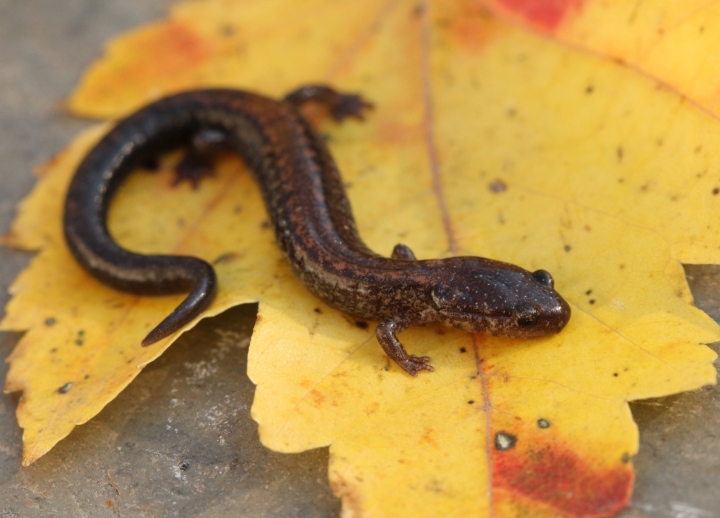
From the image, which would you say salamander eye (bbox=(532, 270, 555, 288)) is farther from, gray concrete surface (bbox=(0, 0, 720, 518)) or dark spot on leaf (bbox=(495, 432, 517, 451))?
dark spot on leaf (bbox=(495, 432, 517, 451))

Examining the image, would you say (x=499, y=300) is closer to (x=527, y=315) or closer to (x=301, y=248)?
(x=527, y=315)

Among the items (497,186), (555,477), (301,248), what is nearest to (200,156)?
(301,248)

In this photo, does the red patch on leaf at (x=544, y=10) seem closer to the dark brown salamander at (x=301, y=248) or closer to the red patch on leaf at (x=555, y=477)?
the dark brown salamander at (x=301, y=248)

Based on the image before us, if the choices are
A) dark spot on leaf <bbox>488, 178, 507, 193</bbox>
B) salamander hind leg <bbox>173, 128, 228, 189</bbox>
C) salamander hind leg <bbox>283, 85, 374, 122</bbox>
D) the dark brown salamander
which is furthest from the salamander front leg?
salamander hind leg <bbox>173, 128, 228, 189</bbox>

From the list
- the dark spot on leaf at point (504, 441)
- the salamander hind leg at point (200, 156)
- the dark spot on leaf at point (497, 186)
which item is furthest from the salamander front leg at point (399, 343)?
the salamander hind leg at point (200, 156)

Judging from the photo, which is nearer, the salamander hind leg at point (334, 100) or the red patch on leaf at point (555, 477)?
the red patch on leaf at point (555, 477)

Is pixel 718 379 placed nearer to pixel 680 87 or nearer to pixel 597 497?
pixel 597 497
